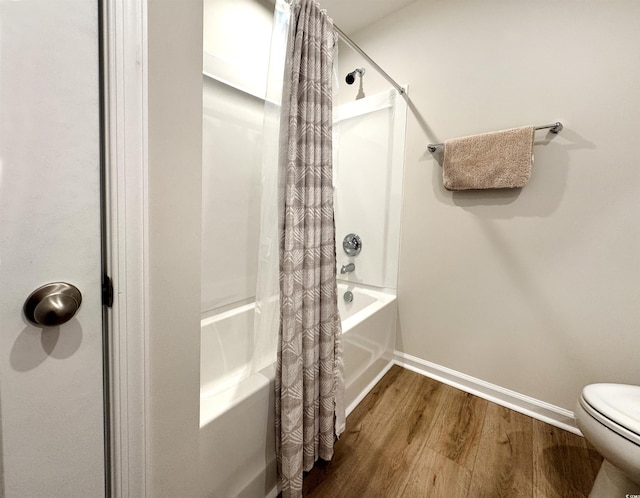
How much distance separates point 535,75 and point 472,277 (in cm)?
118

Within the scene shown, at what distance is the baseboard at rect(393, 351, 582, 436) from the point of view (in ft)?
4.89

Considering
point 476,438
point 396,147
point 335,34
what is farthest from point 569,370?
point 335,34

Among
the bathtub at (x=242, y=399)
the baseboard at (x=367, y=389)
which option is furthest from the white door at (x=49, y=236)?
the baseboard at (x=367, y=389)

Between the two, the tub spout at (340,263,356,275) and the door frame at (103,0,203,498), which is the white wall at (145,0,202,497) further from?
the tub spout at (340,263,356,275)

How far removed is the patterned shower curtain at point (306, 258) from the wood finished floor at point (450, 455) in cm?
20

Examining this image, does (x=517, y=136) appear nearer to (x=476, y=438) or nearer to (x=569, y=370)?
(x=569, y=370)

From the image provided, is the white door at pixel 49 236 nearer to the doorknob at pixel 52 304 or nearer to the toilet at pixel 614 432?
the doorknob at pixel 52 304

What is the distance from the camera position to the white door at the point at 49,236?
460mm

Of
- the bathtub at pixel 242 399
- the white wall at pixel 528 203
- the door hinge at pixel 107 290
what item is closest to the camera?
the door hinge at pixel 107 290

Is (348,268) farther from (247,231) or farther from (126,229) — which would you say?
(126,229)

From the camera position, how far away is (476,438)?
1.40 m

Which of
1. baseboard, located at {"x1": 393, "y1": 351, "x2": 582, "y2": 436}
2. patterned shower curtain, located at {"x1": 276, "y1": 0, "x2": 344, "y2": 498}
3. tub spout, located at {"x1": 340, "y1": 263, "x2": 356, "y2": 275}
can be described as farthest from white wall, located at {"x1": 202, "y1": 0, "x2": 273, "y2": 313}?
baseboard, located at {"x1": 393, "y1": 351, "x2": 582, "y2": 436}

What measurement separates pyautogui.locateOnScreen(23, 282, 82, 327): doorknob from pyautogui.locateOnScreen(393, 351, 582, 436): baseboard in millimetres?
2021

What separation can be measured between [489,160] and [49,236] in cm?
189
